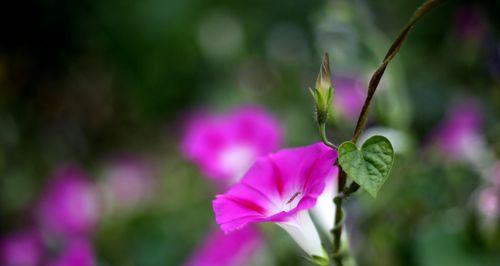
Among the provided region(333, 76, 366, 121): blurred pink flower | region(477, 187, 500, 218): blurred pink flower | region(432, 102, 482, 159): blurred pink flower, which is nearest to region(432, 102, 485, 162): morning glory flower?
region(432, 102, 482, 159): blurred pink flower

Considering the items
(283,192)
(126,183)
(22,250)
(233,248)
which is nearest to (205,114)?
(126,183)

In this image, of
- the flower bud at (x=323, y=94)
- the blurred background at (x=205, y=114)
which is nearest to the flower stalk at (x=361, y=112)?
the flower bud at (x=323, y=94)

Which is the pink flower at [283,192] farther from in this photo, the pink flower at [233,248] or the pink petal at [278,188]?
the pink flower at [233,248]

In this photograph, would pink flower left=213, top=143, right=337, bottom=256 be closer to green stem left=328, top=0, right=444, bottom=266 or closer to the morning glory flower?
green stem left=328, top=0, right=444, bottom=266

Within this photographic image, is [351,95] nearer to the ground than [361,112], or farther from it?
nearer to the ground

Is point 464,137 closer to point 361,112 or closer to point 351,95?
point 351,95

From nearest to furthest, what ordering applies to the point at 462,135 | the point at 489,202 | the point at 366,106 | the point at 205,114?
the point at 366,106 < the point at 489,202 < the point at 462,135 < the point at 205,114

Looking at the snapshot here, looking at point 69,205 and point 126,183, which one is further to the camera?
point 126,183
